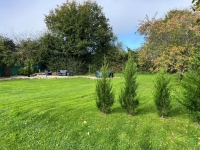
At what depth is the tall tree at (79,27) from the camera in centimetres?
2194

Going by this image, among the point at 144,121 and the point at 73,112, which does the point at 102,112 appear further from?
the point at 144,121

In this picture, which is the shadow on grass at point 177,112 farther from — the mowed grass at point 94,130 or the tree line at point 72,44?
the tree line at point 72,44

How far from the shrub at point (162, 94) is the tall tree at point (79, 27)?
17.7 m

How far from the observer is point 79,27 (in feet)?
71.5

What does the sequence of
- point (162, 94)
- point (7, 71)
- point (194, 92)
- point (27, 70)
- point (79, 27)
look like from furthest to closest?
point (79, 27) → point (27, 70) → point (7, 71) → point (162, 94) → point (194, 92)

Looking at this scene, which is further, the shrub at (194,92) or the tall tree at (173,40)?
the tall tree at (173,40)

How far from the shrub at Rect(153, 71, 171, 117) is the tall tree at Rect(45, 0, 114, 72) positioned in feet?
58.0

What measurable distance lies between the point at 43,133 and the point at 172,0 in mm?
13335

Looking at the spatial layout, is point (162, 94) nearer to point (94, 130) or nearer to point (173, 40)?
point (94, 130)

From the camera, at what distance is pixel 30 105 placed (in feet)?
19.3

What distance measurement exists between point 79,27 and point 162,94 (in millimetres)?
18812

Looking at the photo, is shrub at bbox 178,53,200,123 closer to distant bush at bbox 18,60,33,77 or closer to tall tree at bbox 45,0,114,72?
distant bush at bbox 18,60,33,77

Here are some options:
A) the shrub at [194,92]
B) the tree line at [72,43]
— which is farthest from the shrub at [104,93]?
the tree line at [72,43]

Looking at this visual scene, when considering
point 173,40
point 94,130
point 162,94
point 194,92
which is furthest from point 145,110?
point 173,40
